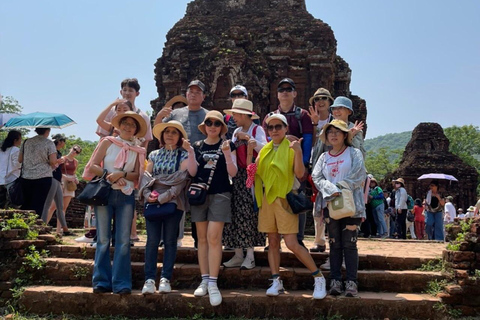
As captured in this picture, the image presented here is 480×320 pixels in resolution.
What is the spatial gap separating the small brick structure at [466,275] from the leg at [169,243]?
3.12 meters

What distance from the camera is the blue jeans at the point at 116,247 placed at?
5.37m

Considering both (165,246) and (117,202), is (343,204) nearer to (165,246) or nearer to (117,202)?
(165,246)

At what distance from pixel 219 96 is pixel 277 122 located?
12.0 m

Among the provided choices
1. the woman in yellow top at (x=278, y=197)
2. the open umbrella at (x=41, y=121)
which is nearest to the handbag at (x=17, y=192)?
the open umbrella at (x=41, y=121)

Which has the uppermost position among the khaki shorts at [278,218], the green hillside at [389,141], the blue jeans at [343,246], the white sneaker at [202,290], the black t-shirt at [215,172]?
the green hillside at [389,141]

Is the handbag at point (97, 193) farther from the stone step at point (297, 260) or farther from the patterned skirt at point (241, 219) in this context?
the patterned skirt at point (241, 219)

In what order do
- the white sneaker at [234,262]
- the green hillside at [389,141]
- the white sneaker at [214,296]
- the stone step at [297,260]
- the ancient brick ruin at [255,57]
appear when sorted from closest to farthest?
the white sneaker at [214,296]
the white sneaker at [234,262]
the stone step at [297,260]
the ancient brick ruin at [255,57]
the green hillside at [389,141]

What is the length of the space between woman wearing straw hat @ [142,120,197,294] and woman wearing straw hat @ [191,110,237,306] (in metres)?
0.19

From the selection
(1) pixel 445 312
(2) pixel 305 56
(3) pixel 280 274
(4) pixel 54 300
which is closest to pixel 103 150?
(4) pixel 54 300

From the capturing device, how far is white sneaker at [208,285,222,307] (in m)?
5.06

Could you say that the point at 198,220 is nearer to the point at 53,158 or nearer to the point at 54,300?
the point at 54,300

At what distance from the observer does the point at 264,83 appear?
17.4 meters

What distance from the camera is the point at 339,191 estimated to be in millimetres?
5141

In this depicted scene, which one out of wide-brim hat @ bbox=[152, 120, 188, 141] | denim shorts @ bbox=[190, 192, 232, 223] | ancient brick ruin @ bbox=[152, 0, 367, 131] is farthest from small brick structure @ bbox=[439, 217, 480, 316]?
ancient brick ruin @ bbox=[152, 0, 367, 131]
